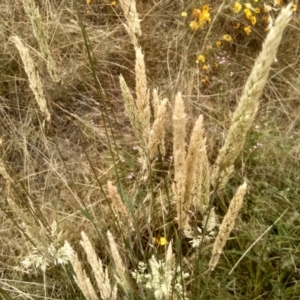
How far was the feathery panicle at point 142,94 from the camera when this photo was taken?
980mm

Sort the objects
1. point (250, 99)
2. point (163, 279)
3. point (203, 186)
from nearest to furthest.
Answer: point (250, 99) < point (203, 186) < point (163, 279)

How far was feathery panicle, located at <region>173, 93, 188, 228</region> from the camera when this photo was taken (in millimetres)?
780

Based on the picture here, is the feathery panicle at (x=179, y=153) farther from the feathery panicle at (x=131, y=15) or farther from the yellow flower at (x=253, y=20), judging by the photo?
the yellow flower at (x=253, y=20)

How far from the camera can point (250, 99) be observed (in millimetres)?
699

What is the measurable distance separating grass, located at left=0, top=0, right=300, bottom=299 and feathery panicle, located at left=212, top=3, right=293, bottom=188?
22 cm

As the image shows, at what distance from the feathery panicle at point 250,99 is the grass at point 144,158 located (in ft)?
0.71

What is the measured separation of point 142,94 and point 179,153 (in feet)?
0.59

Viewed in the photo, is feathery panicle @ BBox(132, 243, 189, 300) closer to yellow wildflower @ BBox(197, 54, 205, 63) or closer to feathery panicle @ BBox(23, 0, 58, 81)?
feathery panicle @ BBox(23, 0, 58, 81)

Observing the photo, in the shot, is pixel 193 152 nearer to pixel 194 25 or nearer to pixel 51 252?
pixel 51 252

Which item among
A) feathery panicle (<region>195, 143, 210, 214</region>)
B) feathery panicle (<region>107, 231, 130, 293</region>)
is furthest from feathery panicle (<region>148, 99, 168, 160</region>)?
feathery panicle (<region>107, 231, 130, 293</region>)

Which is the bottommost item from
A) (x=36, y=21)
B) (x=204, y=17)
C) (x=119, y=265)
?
(x=119, y=265)

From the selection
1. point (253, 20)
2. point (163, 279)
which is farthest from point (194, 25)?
point (163, 279)

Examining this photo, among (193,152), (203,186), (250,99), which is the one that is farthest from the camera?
(203,186)

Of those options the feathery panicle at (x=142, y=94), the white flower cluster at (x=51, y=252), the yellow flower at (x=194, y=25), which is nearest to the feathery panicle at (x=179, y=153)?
the feathery panicle at (x=142, y=94)
